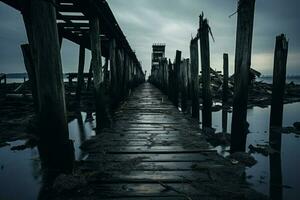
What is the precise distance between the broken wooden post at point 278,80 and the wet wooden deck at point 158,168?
437 centimetres

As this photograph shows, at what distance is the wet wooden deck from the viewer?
289 cm

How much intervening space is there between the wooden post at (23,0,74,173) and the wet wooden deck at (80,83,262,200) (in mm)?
437

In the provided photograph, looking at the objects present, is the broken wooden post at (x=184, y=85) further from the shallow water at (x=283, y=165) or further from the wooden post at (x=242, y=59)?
Result: the wooden post at (x=242, y=59)

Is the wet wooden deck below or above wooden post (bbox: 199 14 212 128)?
below

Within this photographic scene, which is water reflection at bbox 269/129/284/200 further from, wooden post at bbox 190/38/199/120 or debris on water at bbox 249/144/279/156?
wooden post at bbox 190/38/199/120

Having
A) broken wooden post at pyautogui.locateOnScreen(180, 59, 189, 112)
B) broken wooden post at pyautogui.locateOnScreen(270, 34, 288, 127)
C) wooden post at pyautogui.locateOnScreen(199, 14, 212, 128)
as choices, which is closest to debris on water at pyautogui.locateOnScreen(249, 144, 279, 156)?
wooden post at pyautogui.locateOnScreen(199, 14, 212, 128)

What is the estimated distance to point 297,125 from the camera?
346 inches

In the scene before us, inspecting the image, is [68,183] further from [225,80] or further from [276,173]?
[225,80]

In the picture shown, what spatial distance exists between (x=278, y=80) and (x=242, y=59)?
16.3 feet

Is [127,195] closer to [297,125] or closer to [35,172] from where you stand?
[35,172]

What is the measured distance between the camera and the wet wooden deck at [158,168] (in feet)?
9.50

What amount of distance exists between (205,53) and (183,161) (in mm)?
4250

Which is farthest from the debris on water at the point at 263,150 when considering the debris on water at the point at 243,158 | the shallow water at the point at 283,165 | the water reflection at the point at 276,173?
the debris on water at the point at 243,158

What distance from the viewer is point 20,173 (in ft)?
15.4
